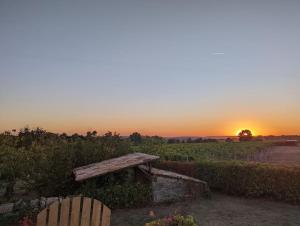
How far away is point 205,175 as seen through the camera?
17.1 meters

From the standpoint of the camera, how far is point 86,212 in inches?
195

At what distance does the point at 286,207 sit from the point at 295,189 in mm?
973

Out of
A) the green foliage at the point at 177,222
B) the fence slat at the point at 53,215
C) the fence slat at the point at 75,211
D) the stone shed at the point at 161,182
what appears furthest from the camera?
the stone shed at the point at 161,182

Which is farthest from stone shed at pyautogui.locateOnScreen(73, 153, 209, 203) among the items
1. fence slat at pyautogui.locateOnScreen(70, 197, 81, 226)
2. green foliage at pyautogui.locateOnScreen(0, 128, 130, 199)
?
fence slat at pyautogui.locateOnScreen(70, 197, 81, 226)

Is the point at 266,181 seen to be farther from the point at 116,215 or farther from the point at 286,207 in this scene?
the point at 116,215

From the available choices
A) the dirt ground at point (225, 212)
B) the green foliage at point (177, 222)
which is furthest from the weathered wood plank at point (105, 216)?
the dirt ground at point (225, 212)

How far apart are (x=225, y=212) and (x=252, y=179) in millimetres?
3007

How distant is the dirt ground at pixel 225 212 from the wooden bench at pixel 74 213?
639 centimetres

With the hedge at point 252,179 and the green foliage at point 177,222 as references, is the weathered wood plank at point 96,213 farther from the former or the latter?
the hedge at point 252,179

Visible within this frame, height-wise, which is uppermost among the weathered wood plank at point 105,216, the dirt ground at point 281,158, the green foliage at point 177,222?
the weathered wood plank at point 105,216

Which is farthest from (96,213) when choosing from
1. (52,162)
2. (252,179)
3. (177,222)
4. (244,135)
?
(244,135)

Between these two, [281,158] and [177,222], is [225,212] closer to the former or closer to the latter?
[177,222]

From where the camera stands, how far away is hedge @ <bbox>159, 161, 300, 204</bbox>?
45.4 ft

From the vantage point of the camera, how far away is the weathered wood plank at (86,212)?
4.94m
